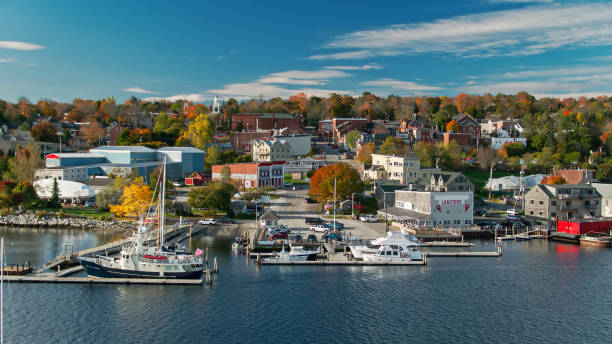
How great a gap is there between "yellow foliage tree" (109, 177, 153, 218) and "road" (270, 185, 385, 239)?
29.6 feet

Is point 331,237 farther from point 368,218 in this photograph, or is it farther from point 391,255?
point 368,218

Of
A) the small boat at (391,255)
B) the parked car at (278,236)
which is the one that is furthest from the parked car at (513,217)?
the parked car at (278,236)

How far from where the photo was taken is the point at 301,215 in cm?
3844

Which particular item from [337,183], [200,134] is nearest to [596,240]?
[337,183]

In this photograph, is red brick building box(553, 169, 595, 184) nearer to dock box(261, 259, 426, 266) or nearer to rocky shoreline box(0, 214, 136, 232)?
dock box(261, 259, 426, 266)

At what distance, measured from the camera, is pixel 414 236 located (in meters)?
31.8

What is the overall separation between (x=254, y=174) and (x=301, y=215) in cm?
1179

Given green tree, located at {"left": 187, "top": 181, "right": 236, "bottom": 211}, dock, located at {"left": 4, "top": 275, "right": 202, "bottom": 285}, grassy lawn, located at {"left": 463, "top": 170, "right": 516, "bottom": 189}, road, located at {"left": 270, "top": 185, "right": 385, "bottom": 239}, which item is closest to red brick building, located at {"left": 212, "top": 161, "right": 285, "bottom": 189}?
road, located at {"left": 270, "top": 185, "right": 385, "bottom": 239}

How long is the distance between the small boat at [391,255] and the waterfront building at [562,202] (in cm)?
1514

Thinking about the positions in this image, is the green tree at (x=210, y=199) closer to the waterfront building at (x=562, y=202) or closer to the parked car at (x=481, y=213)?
the parked car at (x=481, y=213)

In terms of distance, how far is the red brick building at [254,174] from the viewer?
48906 millimetres

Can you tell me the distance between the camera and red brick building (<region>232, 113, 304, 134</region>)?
77.3 metres

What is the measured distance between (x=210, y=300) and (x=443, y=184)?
83.2 feet

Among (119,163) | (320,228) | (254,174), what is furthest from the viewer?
(119,163)
